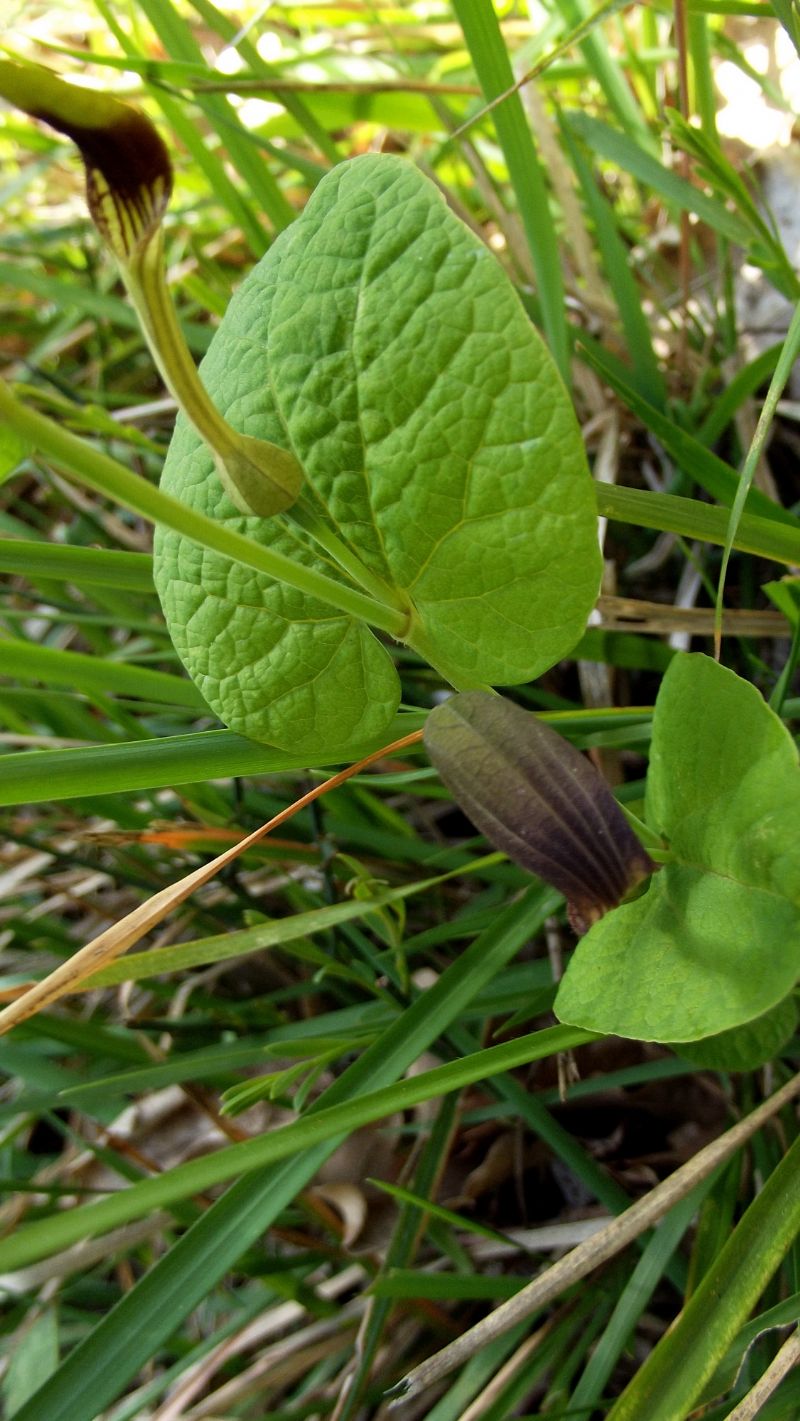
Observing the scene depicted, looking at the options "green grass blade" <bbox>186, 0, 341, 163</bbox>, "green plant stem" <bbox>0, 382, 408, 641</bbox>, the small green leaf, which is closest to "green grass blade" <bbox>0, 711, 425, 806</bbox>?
"green plant stem" <bbox>0, 382, 408, 641</bbox>

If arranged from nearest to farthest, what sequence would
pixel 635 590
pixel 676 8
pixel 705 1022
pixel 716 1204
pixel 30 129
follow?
1. pixel 705 1022
2. pixel 716 1204
3. pixel 676 8
4. pixel 635 590
5. pixel 30 129

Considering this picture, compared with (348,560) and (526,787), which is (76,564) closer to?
(348,560)

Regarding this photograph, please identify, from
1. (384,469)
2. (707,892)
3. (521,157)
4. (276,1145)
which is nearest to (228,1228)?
(276,1145)

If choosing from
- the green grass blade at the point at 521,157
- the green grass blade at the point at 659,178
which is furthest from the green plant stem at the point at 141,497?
the green grass blade at the point at 659,178

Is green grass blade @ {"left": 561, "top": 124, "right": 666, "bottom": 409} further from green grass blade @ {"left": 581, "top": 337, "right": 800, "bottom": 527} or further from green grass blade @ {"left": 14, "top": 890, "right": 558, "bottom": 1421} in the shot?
green grass blade @ {"left": 14, "top": 890, "right": 558, "bottom": 1421}

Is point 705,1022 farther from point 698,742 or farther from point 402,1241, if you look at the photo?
point 402,1241

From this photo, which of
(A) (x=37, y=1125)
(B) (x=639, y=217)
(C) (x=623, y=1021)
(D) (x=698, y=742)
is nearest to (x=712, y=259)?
(B) (x=639, y=217)

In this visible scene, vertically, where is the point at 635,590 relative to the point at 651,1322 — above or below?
above
